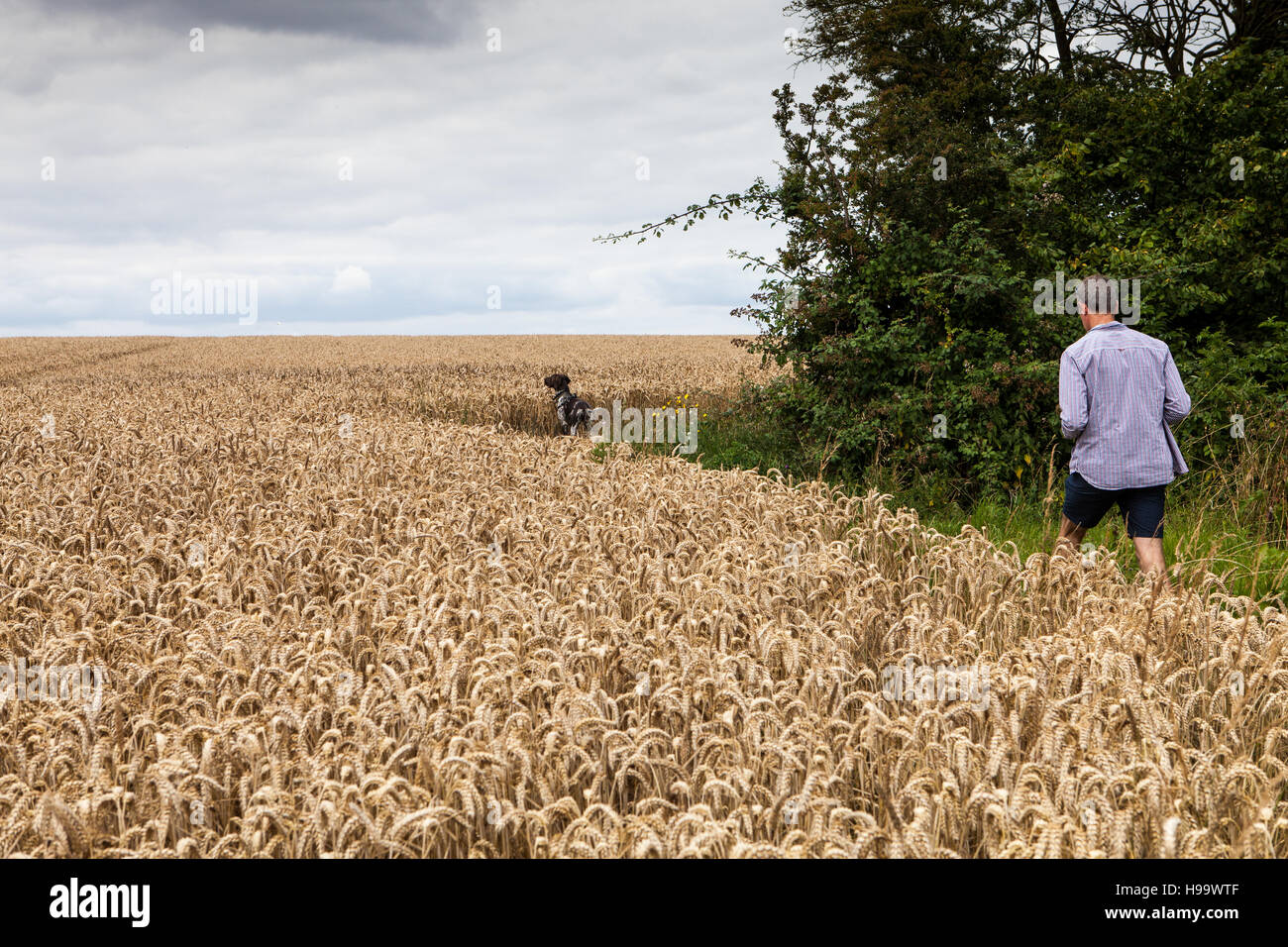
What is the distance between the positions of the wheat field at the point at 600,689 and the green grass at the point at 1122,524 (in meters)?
1.38

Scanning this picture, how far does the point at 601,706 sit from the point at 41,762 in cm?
188

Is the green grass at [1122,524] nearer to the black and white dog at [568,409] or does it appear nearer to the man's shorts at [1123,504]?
the man's shorts at [1123,504]

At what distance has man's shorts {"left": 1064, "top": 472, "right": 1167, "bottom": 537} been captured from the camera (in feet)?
18.8

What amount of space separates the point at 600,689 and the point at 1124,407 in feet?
13.3

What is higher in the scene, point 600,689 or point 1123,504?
point 1123,504

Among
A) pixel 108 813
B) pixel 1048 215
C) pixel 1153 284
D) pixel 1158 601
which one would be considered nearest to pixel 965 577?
pixel 1158 601

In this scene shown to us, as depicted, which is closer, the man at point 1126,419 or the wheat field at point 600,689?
the wheat field at point 600,689

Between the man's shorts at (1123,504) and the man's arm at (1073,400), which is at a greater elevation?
the man's arm at (1073,400)

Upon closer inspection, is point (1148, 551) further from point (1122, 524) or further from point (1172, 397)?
point (1122, 524)

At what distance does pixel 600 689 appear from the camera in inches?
131

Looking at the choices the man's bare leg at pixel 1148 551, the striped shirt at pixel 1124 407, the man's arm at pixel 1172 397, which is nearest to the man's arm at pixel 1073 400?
the striped shirt at pixel 1124 407

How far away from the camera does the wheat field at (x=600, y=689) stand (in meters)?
2.64

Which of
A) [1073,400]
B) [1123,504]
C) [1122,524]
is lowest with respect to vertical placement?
[1122,524]

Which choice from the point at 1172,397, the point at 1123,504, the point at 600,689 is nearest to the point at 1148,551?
the point at 1123,504
